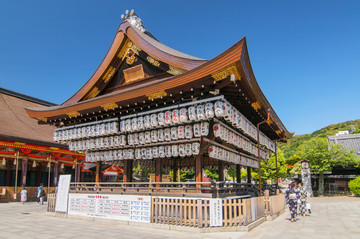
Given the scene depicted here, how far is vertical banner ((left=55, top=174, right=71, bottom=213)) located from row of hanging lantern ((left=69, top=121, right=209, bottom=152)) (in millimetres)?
2079

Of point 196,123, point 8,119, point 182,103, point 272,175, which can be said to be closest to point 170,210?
point 196,123

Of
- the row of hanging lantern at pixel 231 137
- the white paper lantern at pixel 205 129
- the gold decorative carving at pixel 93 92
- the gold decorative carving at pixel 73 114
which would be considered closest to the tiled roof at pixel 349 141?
the row of hanging lantern at pixel 231 137

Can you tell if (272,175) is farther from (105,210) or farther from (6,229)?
(6,229)

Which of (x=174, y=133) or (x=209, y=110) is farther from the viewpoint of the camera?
(x=174, y=133)

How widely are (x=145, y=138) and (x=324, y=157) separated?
27000 mm

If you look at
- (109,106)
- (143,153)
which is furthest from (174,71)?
(143,153)

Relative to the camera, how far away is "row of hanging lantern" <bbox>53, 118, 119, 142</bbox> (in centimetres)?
1406

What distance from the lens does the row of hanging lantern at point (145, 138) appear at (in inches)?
432

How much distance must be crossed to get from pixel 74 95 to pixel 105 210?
7.48 metres

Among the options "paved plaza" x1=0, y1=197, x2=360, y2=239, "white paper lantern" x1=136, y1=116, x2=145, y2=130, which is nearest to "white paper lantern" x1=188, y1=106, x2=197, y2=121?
"white paper lantern" x1=136, y1=116, x2=145, y2=130

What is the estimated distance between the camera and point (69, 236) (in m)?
9.05

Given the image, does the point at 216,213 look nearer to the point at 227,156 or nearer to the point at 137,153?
the point at 227,156

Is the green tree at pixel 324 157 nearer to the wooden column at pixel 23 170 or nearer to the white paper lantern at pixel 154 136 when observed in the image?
the white paper lantern at pixel 154 136

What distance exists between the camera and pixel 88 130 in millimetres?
14992
